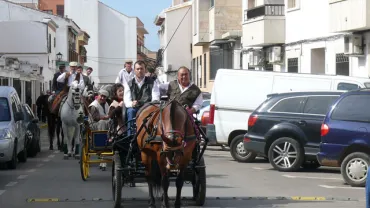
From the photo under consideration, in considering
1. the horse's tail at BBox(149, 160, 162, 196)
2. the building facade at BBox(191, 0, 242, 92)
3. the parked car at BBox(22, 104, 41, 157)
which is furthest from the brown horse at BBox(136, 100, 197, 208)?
the building facade at BBox(191, 0, 242, 92)

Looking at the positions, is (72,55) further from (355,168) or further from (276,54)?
(355,168)

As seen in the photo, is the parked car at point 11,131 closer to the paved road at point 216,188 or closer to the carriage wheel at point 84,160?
the paved road at point 216,188

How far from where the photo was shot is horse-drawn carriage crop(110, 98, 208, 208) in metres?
10.3

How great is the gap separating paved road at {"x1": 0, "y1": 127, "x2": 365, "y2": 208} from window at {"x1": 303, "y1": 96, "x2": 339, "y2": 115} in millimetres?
1399

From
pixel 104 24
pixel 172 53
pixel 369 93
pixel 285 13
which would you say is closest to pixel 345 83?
pixel 369 93

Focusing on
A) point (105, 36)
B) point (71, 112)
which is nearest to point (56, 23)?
point (105, 36)

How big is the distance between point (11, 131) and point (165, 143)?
8.14 m

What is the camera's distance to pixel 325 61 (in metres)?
28.4

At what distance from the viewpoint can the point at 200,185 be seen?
11.5 metres

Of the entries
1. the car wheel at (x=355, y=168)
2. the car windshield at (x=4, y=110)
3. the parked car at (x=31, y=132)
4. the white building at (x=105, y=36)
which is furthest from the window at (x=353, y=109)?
the white building at (x=105, y=36)

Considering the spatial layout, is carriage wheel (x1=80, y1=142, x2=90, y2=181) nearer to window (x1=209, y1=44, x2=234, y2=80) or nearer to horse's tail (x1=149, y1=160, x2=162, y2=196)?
horse's tail (x1=149, y1=160, x2=162, y2=196)

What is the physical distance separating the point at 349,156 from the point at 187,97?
13.8 ft

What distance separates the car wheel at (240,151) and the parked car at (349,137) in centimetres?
503

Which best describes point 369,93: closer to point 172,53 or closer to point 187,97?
point 187,97
